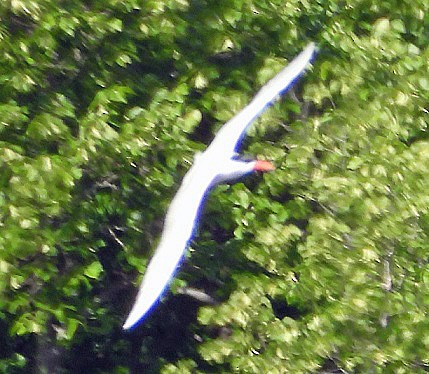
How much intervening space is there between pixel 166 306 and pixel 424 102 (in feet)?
9.95

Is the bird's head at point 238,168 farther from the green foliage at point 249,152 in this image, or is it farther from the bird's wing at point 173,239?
the bird's wing at point 173,239

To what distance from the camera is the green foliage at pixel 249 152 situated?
5590 millimetres

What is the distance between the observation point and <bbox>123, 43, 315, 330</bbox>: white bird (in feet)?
16.9

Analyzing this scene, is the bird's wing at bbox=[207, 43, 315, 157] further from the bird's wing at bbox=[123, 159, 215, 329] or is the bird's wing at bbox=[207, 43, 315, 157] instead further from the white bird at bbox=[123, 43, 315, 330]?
the bird's wing at bbox=[123, 159, 215, 329]

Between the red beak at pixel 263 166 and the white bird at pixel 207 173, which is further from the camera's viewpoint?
the red beak at pixel 263 166

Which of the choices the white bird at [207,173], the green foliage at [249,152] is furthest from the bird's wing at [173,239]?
the green foliage at [249,152]

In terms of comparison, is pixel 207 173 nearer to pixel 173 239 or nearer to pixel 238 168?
pixel 238 168

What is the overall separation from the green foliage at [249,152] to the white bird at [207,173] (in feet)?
0.51

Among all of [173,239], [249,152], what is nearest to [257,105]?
[249,152]

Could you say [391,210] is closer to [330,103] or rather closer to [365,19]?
[330,103]

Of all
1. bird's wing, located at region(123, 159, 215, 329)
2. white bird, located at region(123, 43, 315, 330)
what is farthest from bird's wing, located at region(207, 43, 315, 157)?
bird's wing, located at region(123, 159, 215, 329)

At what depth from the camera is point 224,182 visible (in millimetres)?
6605

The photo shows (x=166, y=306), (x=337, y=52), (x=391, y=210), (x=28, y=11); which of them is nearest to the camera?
(x=28, y=11)

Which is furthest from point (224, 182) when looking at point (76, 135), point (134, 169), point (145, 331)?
point (145, 331)
